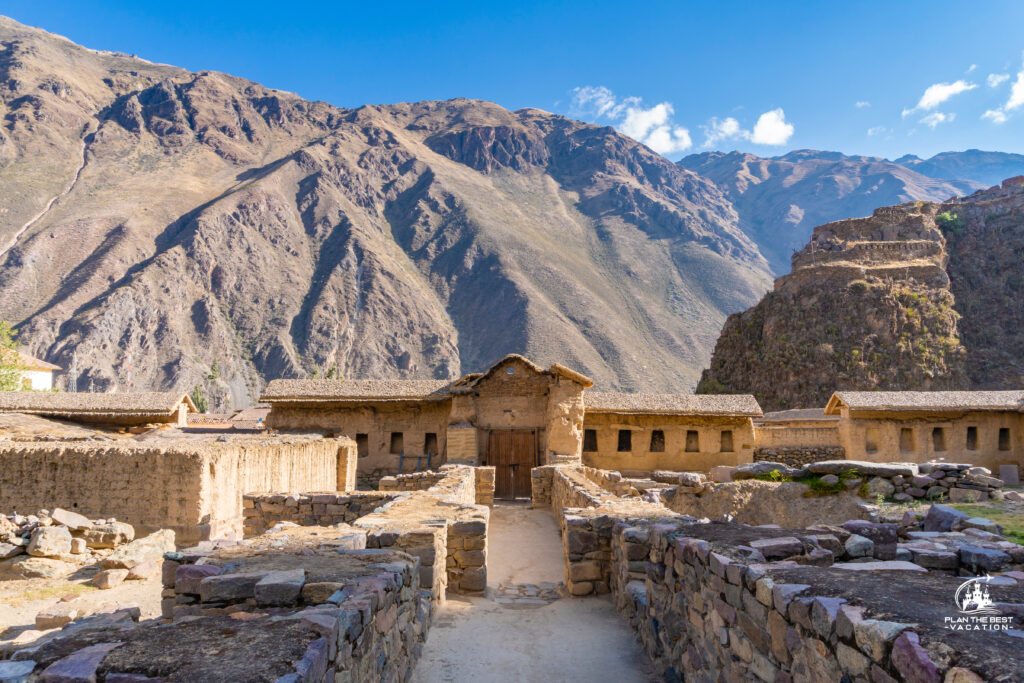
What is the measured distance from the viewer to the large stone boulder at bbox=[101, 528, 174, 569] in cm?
1141

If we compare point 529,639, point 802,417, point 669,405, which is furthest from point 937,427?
point 529,639

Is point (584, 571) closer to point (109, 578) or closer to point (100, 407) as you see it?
point (109, 578)

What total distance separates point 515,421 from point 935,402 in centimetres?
1777

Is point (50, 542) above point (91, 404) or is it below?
below

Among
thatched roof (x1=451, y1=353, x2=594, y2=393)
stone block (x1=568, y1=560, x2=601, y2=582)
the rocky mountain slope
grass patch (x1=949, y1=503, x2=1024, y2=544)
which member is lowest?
stone block (x1=568, y1=560, x2=601, y2=582)

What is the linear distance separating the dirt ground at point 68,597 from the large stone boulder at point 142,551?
0.40m

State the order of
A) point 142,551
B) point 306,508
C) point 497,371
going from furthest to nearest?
point 497,371 → point 306,508 → point 142,551

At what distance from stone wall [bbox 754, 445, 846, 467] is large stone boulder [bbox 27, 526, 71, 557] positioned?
23.6 meters

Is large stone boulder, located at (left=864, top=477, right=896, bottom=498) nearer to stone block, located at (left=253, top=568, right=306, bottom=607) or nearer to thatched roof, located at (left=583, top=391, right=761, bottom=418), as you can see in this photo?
thatched roof, located at (left=583, top=391, right=761, bottom=418)

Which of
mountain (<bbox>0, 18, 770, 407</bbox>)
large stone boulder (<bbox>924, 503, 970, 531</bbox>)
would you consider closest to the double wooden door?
large stone boulder (<bbox>924, 503, 970, 531</bbox>)

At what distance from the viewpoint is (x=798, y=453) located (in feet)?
85.7

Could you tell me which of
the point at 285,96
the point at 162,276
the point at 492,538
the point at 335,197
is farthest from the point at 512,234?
the point at 492,538

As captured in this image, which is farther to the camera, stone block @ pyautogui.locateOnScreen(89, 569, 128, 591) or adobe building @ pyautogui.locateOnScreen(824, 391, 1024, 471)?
adobe building @ pyautogui.locateOnScreen(824, 391, 1024, 471)

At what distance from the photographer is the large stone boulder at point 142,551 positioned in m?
11.4
